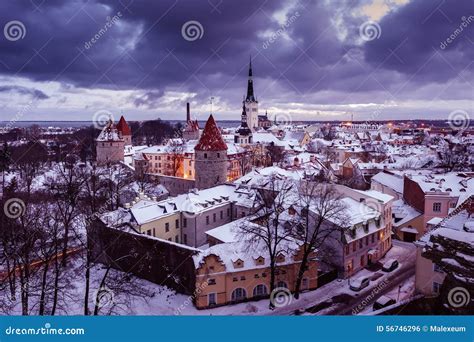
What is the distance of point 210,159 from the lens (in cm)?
1527

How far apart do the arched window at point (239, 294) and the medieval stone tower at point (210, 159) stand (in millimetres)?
7886

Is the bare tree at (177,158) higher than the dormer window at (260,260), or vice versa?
the bare tree at (177,158)

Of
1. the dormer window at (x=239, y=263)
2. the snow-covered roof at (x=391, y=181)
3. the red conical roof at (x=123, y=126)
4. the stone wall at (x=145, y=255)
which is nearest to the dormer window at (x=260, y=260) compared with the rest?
the dormer window at (x=239, y=263)

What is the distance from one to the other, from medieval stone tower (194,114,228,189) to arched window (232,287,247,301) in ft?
25.9

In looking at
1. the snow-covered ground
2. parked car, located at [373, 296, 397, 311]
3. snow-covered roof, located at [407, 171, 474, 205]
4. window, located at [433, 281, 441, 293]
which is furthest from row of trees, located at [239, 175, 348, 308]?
snow-covered roof, located at [407, 171, 474, 205]

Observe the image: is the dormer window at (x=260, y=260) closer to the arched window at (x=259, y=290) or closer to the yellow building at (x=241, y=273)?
the yellow building at (x=241, y=273)

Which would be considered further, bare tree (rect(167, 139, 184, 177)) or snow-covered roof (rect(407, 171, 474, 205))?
bare tree (rect(167, 139, 184, 177))

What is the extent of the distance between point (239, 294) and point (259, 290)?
398mm

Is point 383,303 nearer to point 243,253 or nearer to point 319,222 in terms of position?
point 319,222

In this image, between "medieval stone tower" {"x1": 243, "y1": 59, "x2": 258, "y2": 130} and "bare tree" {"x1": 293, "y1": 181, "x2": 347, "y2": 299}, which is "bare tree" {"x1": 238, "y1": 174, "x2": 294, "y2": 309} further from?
"medieval stone tower" {"x1": 243, "y1": 59, "x2": 258, "y2": 130}

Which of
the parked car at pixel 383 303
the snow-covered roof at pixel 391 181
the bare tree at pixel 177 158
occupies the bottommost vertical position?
the parked car at pixel 383 303

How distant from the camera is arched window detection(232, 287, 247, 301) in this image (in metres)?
7.47

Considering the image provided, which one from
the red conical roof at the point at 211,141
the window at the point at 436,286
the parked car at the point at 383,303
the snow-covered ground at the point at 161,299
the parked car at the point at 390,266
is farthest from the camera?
the red conical roof at the point at 211,141

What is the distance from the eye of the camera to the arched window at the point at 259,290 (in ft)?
25.0
